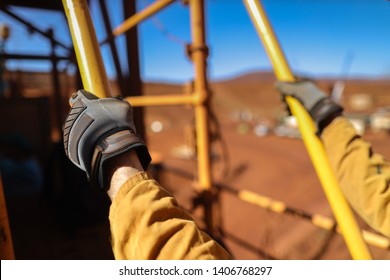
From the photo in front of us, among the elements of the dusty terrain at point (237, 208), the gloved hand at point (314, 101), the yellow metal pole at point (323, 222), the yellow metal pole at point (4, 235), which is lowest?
the dusty terrain at point (237, 208)

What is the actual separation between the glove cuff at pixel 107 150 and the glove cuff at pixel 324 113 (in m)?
0.91

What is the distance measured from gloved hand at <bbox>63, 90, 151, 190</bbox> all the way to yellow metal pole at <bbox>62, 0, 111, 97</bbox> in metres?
0.05

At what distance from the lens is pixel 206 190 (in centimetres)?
227

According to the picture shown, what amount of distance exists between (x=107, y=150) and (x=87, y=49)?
0.35m

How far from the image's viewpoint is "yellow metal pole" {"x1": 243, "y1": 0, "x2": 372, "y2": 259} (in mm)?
1097

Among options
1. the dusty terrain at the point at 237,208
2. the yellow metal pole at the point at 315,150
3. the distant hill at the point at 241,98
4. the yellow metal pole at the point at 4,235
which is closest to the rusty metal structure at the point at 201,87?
the yellow metal pole at the point at 315,150

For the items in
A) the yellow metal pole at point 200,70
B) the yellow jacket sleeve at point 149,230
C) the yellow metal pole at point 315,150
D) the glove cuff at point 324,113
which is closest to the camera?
the yellow jacket sleeve at point 149,230

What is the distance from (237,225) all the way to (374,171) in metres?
6.13

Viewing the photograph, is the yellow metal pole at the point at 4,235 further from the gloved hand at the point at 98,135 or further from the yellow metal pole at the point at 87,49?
the yellow metal pole at the point at 87,49

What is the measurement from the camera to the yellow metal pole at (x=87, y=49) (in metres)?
0.92

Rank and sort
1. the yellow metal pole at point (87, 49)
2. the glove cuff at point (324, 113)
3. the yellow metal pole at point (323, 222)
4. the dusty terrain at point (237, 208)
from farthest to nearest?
1. the dusty terrain at point (237, 208)
2. the yellow metal pole at point (323, 222)
3. the glove cuff at point (324, 113)
4. the yellow metal pole at point (87, 49)

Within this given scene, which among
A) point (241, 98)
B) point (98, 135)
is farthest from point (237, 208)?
point (241, 98)

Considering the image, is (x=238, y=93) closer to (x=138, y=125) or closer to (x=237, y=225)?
(x=237, y=225)

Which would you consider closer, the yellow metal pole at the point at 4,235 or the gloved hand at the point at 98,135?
the gloved hand at the point at 98,135
